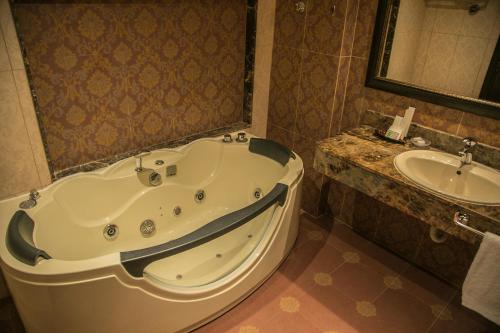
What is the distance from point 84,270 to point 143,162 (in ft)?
3.09

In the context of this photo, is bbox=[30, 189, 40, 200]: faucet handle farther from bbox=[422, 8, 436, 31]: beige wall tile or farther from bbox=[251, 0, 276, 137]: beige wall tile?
bbox=[422, 8, 436, 31]: beige wall tile

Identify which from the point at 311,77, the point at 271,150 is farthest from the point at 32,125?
the point at 311,77

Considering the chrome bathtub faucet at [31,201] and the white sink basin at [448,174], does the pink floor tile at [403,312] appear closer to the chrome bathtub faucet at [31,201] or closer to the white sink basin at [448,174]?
the white sink basin at [448,174]

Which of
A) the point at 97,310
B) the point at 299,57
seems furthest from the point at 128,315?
the point at 299,57

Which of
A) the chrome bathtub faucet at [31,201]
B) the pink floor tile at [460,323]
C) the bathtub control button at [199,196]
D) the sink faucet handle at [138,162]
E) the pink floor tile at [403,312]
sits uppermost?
the sink faucet handle at [138,162]

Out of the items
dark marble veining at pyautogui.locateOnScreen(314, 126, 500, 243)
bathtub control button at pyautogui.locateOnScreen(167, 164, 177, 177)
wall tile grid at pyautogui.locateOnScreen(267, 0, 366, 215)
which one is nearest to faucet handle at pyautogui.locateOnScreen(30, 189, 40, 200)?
bathtub control button at pyautogui.locateOnScreen(167, 164, 177, 177)

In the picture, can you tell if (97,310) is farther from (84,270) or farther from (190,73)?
(190,73)

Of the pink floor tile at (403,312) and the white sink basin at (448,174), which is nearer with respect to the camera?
the white sink basin at (448,174)

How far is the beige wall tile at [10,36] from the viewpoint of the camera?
5.13ft

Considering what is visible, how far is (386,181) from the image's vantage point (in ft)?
5.75

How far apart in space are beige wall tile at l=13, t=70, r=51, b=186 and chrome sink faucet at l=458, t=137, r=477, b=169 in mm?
2164

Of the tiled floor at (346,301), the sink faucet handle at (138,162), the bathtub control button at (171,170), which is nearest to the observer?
the tiled floor at (346,301)

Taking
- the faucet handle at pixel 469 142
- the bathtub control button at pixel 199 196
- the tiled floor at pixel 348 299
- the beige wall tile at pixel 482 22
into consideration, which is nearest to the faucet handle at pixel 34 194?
the bathtub control button at pixel 199 196

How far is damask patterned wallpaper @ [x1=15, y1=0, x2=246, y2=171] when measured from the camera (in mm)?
1810
